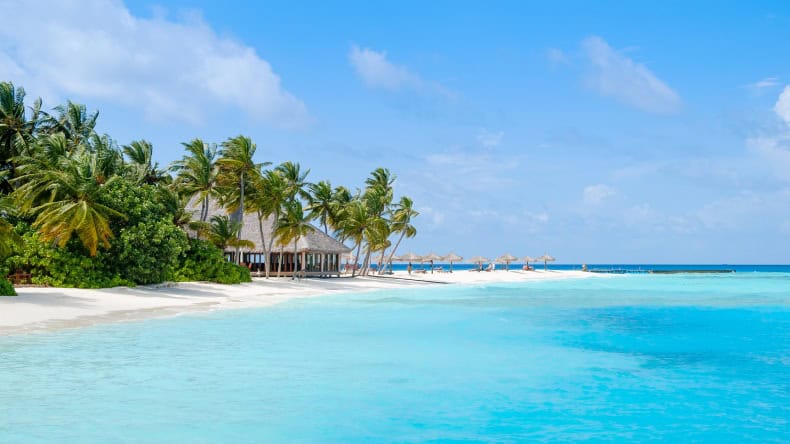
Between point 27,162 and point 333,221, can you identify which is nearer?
point 27,162

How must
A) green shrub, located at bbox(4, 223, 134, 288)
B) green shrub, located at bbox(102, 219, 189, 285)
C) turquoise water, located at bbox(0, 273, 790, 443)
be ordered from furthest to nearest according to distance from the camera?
1. green shrub, located at bbox(102, 219, 189, 285)
2. green shrub, located at bbox(4, 223, 134, 288)
3. turquoise water, located at bbox(0, 273, 790, 443)

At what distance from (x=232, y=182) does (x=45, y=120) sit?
10760 mm

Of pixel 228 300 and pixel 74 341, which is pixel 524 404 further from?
pixel 228 300

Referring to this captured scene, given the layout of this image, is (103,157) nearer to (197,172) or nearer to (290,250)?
(197,172)

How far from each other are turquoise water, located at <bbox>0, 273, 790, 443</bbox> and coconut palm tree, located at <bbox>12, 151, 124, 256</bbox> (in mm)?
8419

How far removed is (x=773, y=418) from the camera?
Result: 8.98 metres

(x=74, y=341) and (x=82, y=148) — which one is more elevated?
(x=82, y=148)

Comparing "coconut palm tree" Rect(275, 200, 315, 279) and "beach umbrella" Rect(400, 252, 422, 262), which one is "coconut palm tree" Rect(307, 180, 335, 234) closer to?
"coconut palm tree" Rect(275, 200, 315, 279)

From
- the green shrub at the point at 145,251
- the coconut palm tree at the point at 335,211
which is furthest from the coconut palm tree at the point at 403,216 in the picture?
the green shrub at the point at 145,251

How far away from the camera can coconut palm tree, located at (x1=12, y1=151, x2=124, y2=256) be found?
83.1ft

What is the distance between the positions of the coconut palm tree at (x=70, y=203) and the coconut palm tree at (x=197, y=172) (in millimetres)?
11160

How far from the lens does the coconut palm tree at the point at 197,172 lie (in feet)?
128

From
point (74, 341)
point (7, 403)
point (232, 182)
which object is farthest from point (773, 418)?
point (232, 182)

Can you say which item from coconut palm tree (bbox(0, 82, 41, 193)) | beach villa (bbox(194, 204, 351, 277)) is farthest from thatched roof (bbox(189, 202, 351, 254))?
coconut palm tree (bbox(0, 82, 41, 193))
